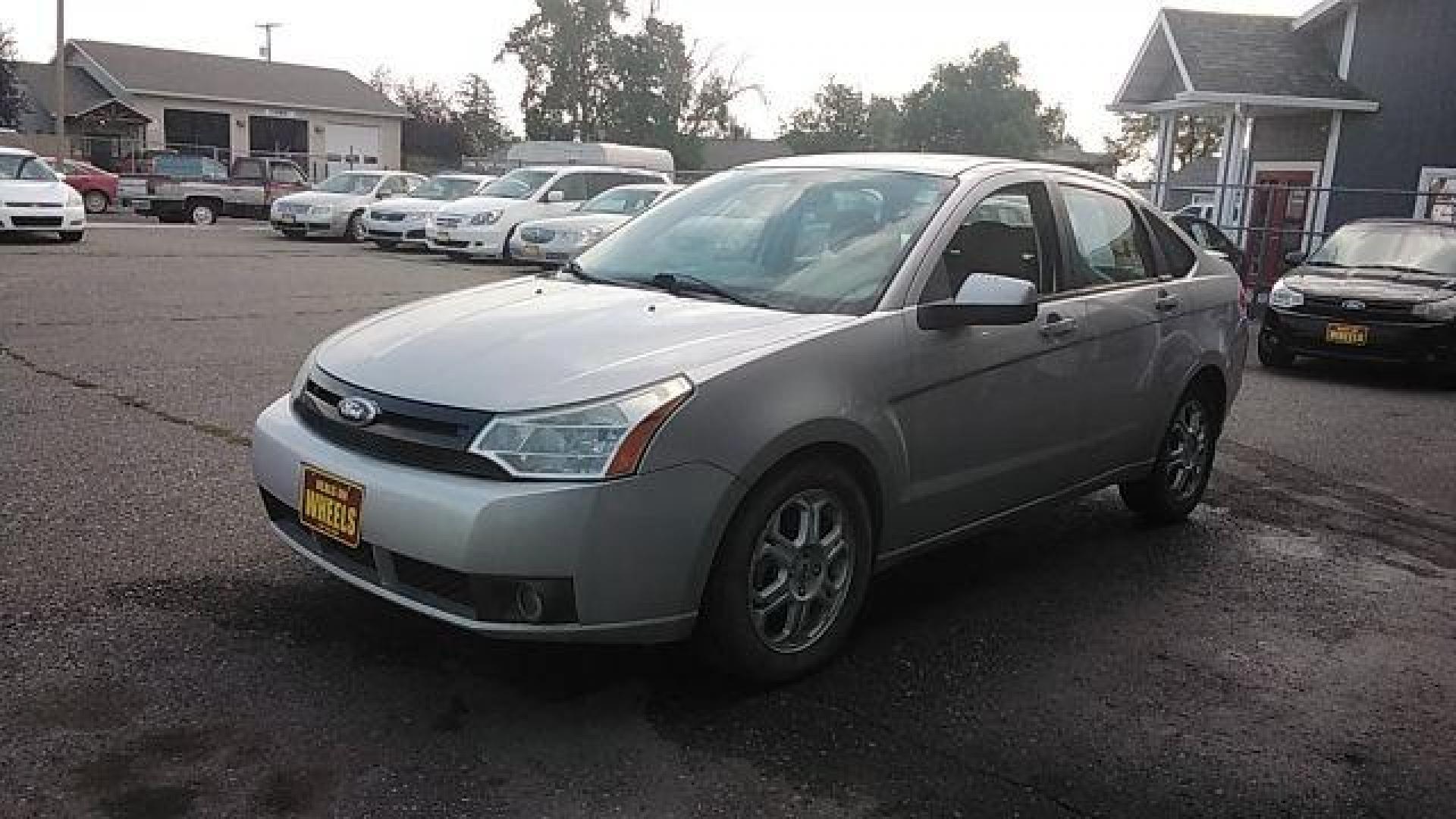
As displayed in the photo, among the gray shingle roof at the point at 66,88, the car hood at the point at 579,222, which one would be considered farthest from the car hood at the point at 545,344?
the gray shingle roof at the point at 66,88

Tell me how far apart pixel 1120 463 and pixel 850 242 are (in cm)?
172

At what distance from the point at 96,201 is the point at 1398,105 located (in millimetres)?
28979

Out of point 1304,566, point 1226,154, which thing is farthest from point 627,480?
point 1226,154

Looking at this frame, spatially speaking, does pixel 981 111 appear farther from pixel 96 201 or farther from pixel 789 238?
pixel 789 238

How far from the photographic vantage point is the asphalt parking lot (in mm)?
3037

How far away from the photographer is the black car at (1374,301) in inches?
405

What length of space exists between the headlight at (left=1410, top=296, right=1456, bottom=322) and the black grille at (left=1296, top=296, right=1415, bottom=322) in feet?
0.22

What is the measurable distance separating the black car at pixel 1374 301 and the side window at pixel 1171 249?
587 centimetres

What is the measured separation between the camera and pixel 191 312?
11.3 m

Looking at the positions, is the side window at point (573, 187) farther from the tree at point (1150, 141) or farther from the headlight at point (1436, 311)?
the tree at point (1150, 141)

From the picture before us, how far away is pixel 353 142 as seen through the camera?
4931 centimetres

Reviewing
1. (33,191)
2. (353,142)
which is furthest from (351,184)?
(353,142)

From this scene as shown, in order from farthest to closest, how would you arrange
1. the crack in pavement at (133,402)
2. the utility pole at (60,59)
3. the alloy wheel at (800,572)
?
the utility pole at (60,59)
the crack in pavement at (133,402)
the alloy wheel at (800,572)

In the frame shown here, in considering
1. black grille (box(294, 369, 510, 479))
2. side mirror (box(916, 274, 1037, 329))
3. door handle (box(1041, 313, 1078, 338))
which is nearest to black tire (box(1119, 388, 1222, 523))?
door handle (box(1041, 313, 1078, 338))
